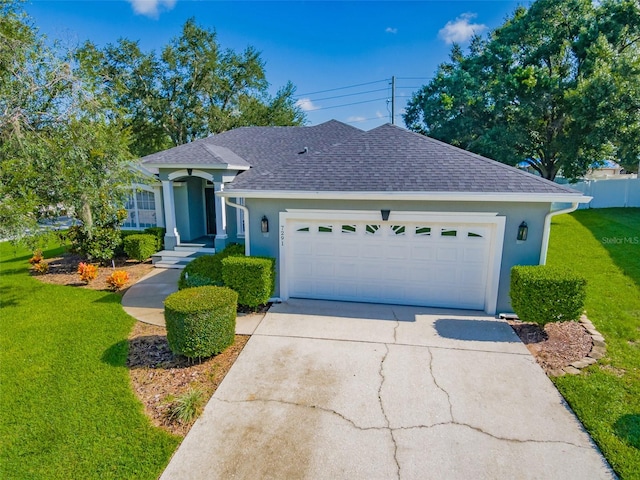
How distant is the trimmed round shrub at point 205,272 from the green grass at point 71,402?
148 centimetres

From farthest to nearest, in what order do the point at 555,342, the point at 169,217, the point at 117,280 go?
1. the point at 169,217
2. the point at 117,280
3. the point at 555,342

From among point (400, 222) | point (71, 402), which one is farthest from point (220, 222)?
point (71, 402)

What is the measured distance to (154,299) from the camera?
8.95m

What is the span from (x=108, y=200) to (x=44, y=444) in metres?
6.79

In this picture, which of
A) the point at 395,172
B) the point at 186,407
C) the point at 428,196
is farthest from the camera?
the point at 395,172

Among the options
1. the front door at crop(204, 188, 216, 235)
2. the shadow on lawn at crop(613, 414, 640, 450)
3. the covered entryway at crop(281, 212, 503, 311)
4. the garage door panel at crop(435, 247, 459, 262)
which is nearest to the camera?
the shadow on lawn at crop(613, 414, 640, 450)

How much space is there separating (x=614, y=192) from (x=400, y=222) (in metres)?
19.5

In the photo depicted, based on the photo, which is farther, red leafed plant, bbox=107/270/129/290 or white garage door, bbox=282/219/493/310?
red leafed plant, bbox=107/270/129/290

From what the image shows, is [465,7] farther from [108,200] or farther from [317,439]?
[317,439]

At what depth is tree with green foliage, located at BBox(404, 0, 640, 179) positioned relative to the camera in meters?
15.4

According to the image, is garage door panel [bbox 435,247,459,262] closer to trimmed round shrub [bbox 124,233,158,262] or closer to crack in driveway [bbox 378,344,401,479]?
crack in driveway [bbox 378,344,401,479]

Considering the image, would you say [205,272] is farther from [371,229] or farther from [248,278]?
[371,229]

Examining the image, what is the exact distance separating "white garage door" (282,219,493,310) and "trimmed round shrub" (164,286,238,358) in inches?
107

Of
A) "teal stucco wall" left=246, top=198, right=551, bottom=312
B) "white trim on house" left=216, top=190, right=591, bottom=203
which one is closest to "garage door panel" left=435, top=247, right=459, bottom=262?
"teal stucco wall" left=246, top=198, right=551, bottom=312
